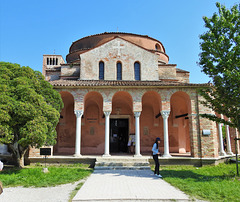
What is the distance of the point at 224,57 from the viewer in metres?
8.58

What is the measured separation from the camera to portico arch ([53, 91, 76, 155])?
14539mm

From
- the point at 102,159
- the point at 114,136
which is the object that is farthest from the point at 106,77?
the point at 102,159

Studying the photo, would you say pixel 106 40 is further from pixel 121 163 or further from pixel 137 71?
pixel 121 163

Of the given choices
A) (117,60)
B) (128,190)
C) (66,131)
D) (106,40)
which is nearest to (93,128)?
(66,131)

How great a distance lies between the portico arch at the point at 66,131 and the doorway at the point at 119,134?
2922 millimetres

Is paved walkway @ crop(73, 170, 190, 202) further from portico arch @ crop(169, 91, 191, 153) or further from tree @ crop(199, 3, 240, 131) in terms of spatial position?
portico arch @ crop(169, 91, 191, 153)

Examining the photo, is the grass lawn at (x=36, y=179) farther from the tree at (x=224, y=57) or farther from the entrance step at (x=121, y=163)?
the tree at (x=224, y=57)

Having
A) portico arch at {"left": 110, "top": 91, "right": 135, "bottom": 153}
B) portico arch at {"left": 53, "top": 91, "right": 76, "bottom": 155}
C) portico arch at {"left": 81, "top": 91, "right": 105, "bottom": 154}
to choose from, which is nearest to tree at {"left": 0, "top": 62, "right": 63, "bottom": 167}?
portico arch at {"left": 53, "top": 91, "right": 76, "bottom": 155}

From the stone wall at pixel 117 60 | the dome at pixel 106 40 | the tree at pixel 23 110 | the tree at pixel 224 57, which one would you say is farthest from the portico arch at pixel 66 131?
the tree at pixel 224 57

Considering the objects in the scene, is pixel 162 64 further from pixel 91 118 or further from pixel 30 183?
pixel 30 183

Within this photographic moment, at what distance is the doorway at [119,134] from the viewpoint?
50.9ft

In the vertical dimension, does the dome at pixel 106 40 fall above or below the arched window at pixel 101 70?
above

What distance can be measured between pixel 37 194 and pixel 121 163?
17.5 feet

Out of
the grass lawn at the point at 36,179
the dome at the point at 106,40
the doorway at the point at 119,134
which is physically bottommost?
the grass lawn at the point at 36,179
